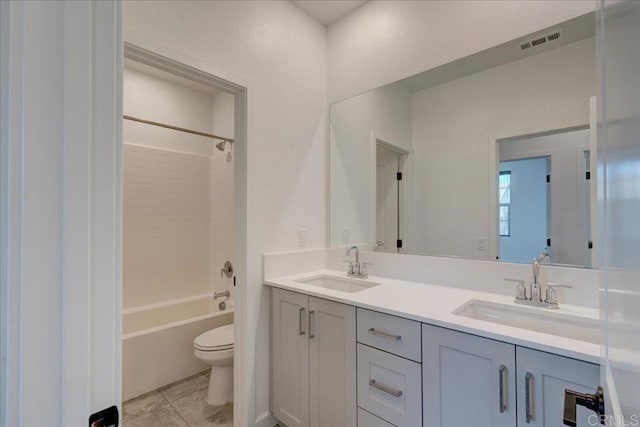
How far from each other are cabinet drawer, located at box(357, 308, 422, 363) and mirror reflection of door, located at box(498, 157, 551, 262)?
703 millimetres

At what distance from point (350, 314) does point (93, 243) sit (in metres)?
1.22

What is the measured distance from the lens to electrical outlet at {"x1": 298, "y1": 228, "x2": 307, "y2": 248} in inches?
83.5

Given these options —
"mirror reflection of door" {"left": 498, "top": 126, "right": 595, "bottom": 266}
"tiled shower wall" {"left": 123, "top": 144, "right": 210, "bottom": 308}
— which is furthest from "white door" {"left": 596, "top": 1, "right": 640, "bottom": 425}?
"tiled shower wall" {"left": 123, "top": 144, "right": 210, "bottom": 308}

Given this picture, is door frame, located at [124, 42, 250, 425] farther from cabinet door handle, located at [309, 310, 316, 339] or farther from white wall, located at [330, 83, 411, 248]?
white wall, located at [330, 83, 411, 248]

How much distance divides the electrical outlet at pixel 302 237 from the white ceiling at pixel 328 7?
1564 millimetres

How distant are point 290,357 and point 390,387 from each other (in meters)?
0.66

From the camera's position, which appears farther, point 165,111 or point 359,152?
point 165,111

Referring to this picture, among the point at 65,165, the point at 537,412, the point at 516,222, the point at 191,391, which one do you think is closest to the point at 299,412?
the point at 191,391

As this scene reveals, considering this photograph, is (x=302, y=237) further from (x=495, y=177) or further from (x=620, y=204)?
(x=620, y=204)

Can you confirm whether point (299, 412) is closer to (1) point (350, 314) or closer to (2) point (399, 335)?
(1) point (350, 314)

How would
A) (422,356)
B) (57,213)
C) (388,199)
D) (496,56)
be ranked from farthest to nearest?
1. (388,199)
2. (496,56)
3. (422,356)
4. (57,213)

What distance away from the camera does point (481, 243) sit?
1.67m

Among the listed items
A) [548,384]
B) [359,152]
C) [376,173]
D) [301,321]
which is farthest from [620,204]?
[359,152]

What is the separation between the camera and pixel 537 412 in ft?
3.22
